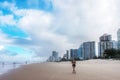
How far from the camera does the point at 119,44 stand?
572 ft

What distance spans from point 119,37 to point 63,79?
170 m

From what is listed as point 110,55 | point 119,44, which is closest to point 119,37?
point 119,44

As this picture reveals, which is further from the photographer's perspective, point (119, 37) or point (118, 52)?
point (119, 37)

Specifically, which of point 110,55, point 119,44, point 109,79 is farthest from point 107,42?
point 109,79

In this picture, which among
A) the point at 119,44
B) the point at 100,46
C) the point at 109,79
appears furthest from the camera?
the point at 100,46

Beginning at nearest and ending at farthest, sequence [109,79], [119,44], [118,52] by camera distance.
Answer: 1. [109,79]
2. [118,52]
3. [119,44]

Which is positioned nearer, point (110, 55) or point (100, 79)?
point (100, 79)

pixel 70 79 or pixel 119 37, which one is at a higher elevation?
pixel 119 37

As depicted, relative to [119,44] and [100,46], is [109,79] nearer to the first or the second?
[119,44]

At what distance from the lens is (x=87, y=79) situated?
69.5 feet

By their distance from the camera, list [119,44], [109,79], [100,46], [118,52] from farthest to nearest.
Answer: [100,46] < [119,44] < [118,52] < [109,79]

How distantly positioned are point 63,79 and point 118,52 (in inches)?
4576

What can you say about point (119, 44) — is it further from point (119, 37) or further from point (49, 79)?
point (49, 79)

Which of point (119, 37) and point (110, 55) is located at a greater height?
point (119, 37)
